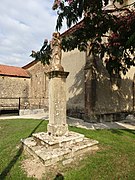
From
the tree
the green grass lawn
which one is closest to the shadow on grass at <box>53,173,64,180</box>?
the green grass lawn

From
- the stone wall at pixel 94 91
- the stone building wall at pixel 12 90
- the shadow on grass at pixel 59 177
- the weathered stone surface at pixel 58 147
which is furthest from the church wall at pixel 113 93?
the stone building wall at pixel 12 90

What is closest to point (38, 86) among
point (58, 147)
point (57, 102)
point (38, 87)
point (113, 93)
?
point (38, 87)

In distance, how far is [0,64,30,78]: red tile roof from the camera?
70.9 ft

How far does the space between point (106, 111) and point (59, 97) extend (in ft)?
23.2

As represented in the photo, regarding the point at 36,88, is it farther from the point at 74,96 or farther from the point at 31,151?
the point at 31,151

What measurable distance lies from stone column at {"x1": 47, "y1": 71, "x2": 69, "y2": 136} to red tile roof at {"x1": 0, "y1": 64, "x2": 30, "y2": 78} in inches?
679

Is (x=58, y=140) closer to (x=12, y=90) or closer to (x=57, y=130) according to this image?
(x=57, y=130)

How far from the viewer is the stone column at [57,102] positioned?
560cm

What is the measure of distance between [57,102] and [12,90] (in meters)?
17.6

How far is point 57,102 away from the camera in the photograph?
5.65 m

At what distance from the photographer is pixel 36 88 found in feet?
71.2

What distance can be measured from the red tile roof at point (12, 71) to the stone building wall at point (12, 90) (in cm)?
45

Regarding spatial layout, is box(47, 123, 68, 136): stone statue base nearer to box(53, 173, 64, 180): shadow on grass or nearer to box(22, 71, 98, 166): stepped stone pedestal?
box(22, 71, 98, 166): stepped stone pedestal

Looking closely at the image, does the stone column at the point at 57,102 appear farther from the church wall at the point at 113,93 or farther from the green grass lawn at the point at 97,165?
the church wall at the point at 113,93
